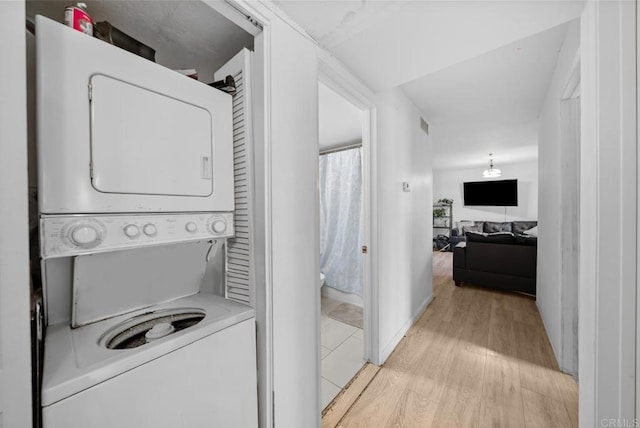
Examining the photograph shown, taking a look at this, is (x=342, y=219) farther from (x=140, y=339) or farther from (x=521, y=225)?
(x=521, y=225)

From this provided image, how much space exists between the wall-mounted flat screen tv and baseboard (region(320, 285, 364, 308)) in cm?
593

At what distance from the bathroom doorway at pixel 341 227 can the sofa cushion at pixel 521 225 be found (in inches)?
220

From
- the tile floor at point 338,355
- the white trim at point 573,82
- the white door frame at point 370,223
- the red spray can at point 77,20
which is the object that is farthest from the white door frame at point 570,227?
the red spray can at point 77,20

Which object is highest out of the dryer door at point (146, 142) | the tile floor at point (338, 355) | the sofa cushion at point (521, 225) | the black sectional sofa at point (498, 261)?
the dryer door at point (146, 142)

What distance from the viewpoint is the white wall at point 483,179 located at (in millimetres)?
6391

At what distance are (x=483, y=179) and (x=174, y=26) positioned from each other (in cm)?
795

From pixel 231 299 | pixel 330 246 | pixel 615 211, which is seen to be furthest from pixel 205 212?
pixel 330 246

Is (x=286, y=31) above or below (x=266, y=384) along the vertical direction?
above

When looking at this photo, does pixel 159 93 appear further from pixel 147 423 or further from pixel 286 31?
pixel 147 423

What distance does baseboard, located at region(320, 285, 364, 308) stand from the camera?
2976 millimetres

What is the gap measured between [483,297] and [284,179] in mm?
3333

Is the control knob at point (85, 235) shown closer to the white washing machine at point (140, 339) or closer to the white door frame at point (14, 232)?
the white washing machine at point (140, 339)

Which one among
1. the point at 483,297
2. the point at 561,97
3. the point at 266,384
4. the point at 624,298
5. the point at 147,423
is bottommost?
the point at 483,297

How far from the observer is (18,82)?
1.63 feet
